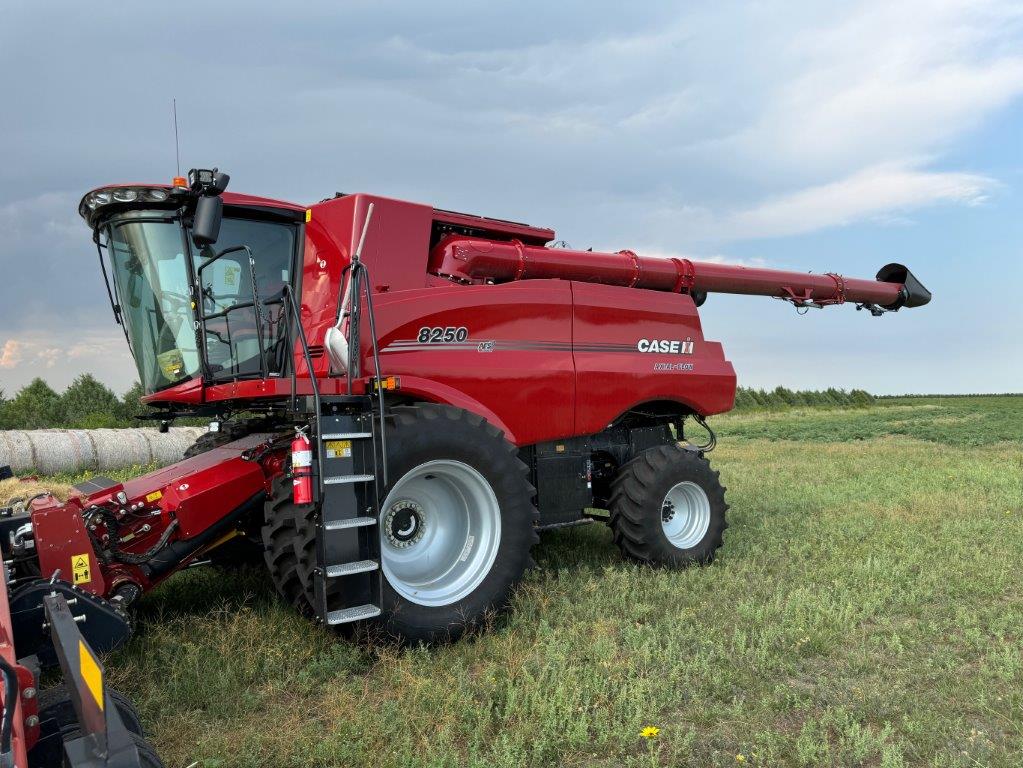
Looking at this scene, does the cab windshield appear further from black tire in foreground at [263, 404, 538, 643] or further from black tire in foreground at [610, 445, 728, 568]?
black tire in foreground at [610, 445, 728, 568]

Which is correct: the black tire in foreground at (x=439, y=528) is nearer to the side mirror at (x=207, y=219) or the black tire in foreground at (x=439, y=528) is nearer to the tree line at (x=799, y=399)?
the side mirror at (x=207, y=219)

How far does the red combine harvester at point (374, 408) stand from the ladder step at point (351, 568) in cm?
1

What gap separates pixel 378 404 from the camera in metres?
4.99

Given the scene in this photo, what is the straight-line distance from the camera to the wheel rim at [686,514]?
7.02 m

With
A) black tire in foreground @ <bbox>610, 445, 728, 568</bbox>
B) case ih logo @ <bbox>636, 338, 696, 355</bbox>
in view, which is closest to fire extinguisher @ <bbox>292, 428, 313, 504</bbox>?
black tire in foreground @ <bbox>610, 445, 728, 568</bbox>

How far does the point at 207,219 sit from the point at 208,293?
851mm

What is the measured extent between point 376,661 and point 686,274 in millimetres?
4846

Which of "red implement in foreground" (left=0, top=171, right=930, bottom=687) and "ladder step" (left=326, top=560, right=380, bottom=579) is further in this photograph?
"red implement in foreground" (left=0, top=171, right=930, bottom=687)

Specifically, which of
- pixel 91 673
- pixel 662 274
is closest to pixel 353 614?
pixel 91 673

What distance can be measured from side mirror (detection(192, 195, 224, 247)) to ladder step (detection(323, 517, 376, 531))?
1.88m

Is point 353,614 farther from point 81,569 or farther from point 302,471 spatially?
point 81,569

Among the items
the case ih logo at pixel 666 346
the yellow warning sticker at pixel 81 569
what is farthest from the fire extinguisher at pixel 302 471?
the case ih logo at pixel 666 346

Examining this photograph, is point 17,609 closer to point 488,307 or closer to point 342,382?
point 342,382

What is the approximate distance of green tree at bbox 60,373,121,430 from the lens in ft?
95.1
